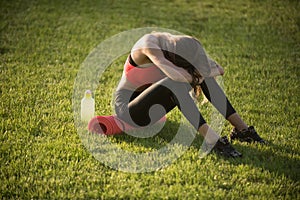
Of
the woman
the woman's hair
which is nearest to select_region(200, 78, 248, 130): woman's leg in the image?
the woman

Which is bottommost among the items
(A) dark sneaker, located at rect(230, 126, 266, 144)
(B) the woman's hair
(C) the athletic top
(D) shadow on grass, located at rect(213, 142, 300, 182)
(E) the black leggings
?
(D) shadow on grass, located at rect(213, 142, 300, 182)

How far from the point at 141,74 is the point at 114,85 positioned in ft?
4.55

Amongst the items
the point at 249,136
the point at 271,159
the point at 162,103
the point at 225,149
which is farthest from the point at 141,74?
the point at 271,159

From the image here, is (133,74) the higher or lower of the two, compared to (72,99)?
higher

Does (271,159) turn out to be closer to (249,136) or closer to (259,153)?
(259,153)

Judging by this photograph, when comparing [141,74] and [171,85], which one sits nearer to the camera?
[171,85]

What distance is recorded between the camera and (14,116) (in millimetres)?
4188

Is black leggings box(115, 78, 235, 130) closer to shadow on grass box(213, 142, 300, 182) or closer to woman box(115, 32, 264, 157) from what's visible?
woman box(115, 32, 264, 157)

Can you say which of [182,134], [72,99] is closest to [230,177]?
[182,134]

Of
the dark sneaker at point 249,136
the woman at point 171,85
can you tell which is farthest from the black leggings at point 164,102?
the dark sneaker at point 249,136

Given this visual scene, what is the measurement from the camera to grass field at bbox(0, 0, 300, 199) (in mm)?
3195

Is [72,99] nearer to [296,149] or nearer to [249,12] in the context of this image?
[296,149]

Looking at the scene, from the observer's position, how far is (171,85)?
11.5ft

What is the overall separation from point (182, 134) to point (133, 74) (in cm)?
80
